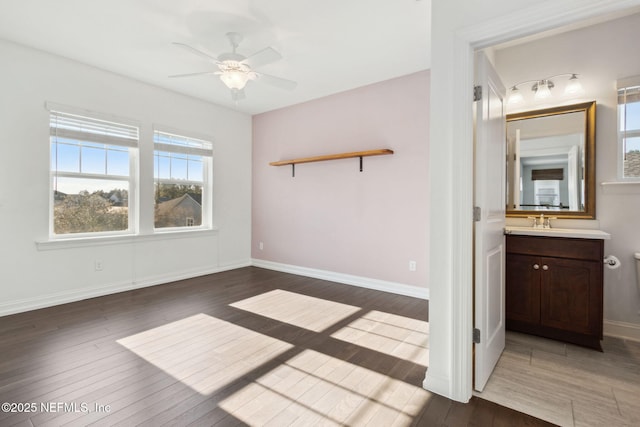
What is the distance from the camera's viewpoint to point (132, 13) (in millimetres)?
2566

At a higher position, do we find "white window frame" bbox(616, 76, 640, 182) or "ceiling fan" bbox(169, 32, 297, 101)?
"ceiling fan" bbox(169, 32, 297, 101)

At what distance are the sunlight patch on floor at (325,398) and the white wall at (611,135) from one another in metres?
2.14

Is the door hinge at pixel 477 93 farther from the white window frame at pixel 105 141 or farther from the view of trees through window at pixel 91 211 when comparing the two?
the view of trees through window at pixel 91 211

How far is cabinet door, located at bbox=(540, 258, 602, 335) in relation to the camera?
228cm

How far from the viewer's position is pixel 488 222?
1923mm

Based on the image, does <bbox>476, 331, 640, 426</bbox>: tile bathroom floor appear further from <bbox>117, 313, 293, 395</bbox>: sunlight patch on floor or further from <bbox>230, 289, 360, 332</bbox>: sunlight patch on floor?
<bbox>117, 313, 293, 395</bbox>: sunlight patch on floor

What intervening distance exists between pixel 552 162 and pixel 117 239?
4.98 m

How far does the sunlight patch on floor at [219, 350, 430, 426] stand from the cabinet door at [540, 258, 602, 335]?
1433 millimetres

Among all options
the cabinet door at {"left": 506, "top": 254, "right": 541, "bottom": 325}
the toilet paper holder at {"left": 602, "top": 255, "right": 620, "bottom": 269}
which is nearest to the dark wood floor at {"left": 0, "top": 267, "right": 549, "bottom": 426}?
the cabinet door at {"left": 506, "top": 254, "right": 541, "bottom": 325}

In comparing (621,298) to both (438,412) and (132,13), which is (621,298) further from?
(132,13)

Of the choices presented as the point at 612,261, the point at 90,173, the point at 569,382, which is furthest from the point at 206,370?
the point at 612,261

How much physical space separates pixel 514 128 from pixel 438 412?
9.11 feet

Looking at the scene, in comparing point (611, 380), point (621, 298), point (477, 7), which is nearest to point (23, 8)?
point (477, 7)

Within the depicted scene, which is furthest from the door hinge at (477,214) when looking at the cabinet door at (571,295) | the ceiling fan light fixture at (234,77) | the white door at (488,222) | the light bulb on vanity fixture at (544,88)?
the ceiling fan light fixture at (234,77)
